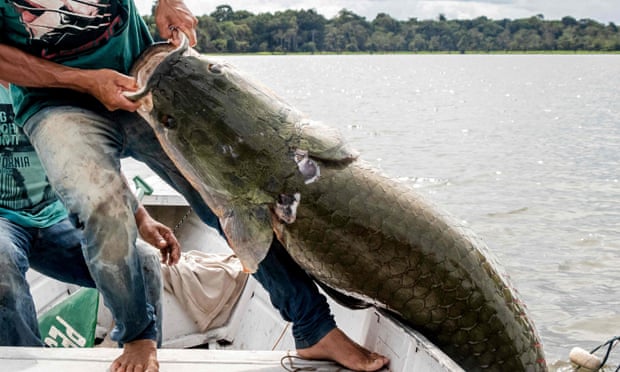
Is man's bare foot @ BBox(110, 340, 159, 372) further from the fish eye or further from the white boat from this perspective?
the fish eye

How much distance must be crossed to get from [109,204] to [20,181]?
1086mm

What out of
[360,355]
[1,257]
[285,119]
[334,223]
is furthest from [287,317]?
[1,257]

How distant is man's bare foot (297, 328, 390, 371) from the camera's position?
9.61 feet

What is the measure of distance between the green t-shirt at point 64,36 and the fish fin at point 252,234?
2.55 ft

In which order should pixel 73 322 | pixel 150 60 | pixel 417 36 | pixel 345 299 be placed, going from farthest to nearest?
pixel 417 36, pixel 73 322, pixel 150 60, pixel 345 299

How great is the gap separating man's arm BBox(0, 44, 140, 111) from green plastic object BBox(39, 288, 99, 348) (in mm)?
1696

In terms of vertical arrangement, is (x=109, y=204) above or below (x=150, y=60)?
below

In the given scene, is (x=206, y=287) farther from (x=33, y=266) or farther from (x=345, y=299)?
(x=345, y=299)

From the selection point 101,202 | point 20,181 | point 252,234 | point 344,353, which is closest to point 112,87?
point 101,202

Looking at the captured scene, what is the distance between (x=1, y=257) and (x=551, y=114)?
30.6 metres

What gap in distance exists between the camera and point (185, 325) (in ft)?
16.3

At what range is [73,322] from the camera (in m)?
4.36

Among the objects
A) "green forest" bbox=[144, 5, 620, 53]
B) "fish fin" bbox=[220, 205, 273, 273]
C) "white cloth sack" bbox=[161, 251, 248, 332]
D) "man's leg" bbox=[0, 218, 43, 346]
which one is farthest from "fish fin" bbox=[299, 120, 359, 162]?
"green forest" bbox=[144, 5, 620, 53]

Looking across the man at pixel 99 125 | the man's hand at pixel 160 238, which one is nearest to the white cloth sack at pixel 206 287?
the man's hand at pixel 160 238
